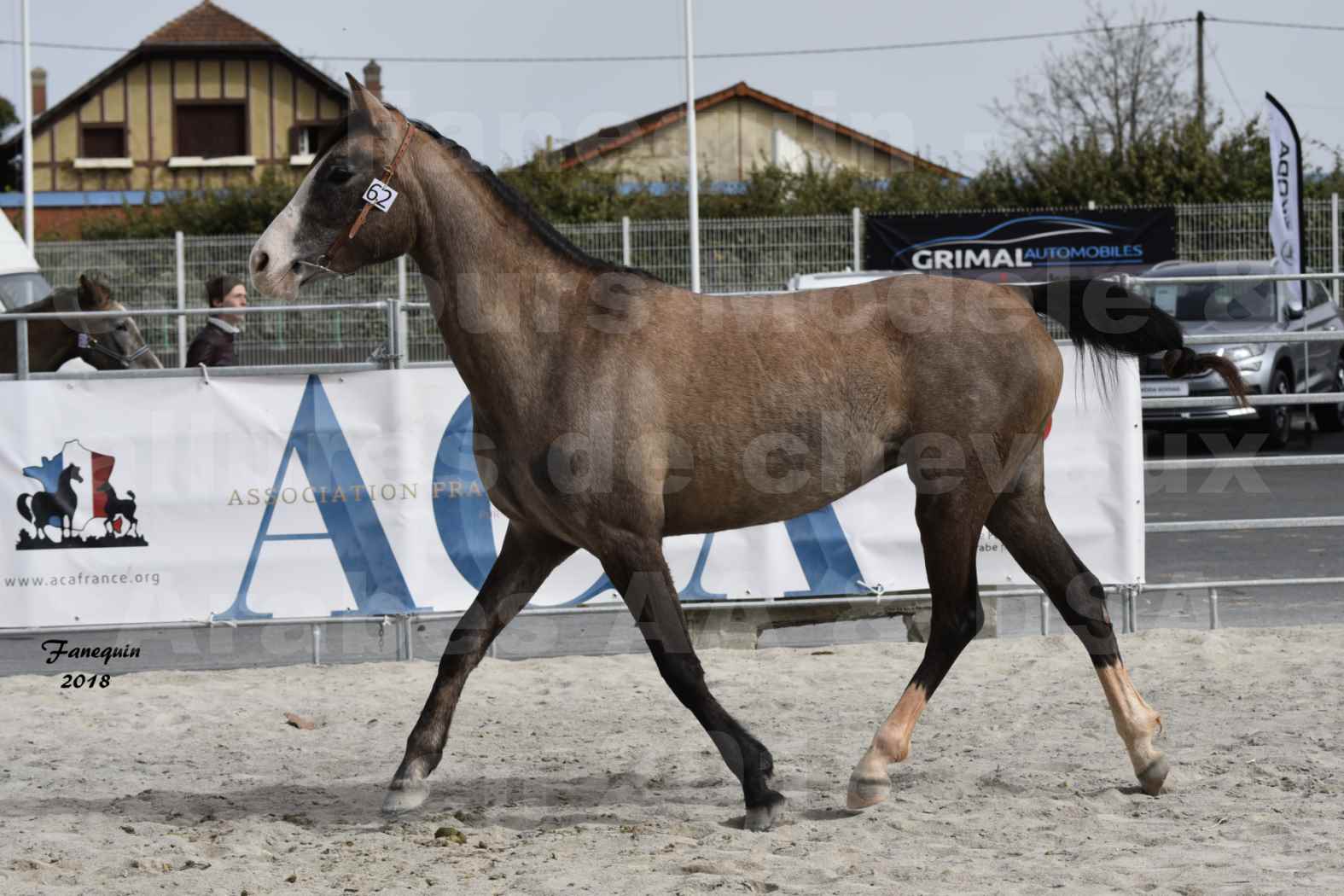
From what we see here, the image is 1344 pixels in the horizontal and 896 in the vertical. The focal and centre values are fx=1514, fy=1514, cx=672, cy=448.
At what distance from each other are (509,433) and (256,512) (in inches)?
117

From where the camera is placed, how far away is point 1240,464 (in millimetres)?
7625

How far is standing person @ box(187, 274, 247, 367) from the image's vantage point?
8.58m

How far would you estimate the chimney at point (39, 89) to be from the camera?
144 feet

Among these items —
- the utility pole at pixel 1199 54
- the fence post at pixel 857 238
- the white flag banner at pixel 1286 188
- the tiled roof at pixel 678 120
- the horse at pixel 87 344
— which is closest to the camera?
the horse at pixel 87 344

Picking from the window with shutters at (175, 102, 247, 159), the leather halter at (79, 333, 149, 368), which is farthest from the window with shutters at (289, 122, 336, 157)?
the leather halter at (79, 333, 149, 368)

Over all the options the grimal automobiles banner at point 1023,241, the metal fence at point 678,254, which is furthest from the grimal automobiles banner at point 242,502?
the grimal automobiles banner at point 1023,241

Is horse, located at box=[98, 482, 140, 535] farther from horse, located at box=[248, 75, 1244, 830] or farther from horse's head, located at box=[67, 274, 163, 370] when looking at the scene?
horse, located at box=[248, 75, 1244, 830]

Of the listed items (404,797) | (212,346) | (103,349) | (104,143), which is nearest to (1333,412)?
(212,346)

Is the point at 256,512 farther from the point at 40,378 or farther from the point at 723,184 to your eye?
the point at 723,184

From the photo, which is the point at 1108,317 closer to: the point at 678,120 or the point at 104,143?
the point at 678,120

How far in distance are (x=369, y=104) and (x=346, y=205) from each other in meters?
0.31

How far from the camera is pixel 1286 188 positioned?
58.4 feet

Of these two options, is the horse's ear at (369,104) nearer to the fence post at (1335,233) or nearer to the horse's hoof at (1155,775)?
the horse's hoof at (1155,775)

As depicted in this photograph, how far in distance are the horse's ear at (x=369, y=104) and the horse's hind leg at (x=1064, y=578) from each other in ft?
7.60
